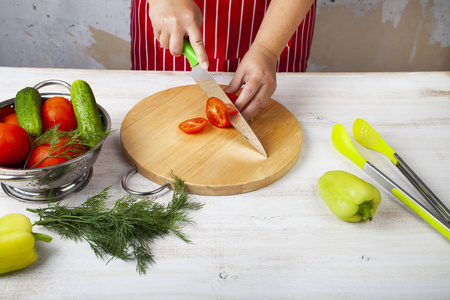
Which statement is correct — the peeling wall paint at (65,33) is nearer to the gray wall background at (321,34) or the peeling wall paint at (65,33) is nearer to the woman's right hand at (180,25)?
the gray wall background at (321,34)

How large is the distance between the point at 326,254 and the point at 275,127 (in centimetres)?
51

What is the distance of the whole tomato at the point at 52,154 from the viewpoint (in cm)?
93

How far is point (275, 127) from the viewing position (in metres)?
1.33

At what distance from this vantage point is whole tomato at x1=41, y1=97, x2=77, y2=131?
1.05 metres

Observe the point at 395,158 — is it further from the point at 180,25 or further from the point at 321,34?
the point at 321,34

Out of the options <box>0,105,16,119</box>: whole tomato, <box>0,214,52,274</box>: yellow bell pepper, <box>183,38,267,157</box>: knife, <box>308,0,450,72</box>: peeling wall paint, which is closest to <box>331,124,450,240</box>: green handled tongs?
<box>183,38,267,157</box>: knife

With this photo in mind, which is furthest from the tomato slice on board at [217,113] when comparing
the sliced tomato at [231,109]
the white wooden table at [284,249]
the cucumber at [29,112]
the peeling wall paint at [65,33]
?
the peeling wall paint at [65,33]

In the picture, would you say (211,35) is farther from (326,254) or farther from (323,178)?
(326,254)

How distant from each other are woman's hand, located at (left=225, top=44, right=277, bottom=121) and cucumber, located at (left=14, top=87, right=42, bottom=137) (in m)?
0.58

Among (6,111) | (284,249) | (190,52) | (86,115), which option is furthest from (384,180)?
(6,111)

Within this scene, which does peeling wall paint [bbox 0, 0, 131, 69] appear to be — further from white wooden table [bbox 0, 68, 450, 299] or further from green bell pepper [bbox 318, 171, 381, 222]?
Answer: green bell pepper [bbox 318, 171, 381, 222]

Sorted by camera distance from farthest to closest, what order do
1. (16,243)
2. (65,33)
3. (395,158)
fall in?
1. (65,33)
2. (395,158)
3. (16,243)

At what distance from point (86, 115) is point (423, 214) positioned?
876mm

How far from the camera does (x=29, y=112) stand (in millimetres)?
1022
